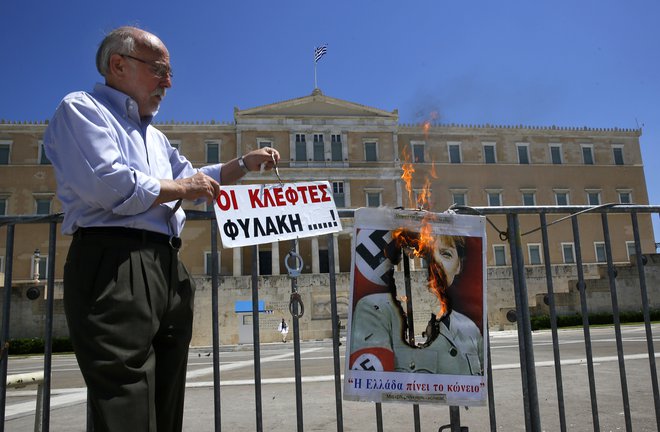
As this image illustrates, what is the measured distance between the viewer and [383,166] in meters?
37.2

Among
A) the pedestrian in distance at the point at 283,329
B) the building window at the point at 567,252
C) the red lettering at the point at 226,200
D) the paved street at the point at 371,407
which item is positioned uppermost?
the building window at the point at 567,252

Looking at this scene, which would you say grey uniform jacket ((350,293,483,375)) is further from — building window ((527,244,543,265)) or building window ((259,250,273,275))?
building window ((527,244,543,265))

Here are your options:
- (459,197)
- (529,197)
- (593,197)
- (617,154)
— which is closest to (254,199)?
(459,197)

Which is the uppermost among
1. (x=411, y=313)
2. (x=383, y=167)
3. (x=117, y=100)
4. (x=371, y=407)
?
(x=383, y=167)

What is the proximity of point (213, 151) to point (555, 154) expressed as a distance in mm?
27797

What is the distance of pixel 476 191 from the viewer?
3797 centimetres

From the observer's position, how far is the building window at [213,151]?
119ft

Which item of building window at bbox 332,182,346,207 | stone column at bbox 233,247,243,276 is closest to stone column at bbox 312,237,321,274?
building window at bbox 332,182,346,207

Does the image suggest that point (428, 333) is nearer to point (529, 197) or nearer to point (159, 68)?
point (159, 68)

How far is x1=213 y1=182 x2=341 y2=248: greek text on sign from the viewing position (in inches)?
98.6

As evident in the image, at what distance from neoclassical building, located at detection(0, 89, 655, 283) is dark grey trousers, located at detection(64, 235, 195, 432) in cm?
3124

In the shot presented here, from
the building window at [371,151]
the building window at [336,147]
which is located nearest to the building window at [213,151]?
the building window at [336,147]

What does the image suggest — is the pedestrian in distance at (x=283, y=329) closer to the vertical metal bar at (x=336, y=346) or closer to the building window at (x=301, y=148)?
the building window at (x=301, y=148)

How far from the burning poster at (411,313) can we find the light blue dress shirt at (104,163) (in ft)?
3.35
